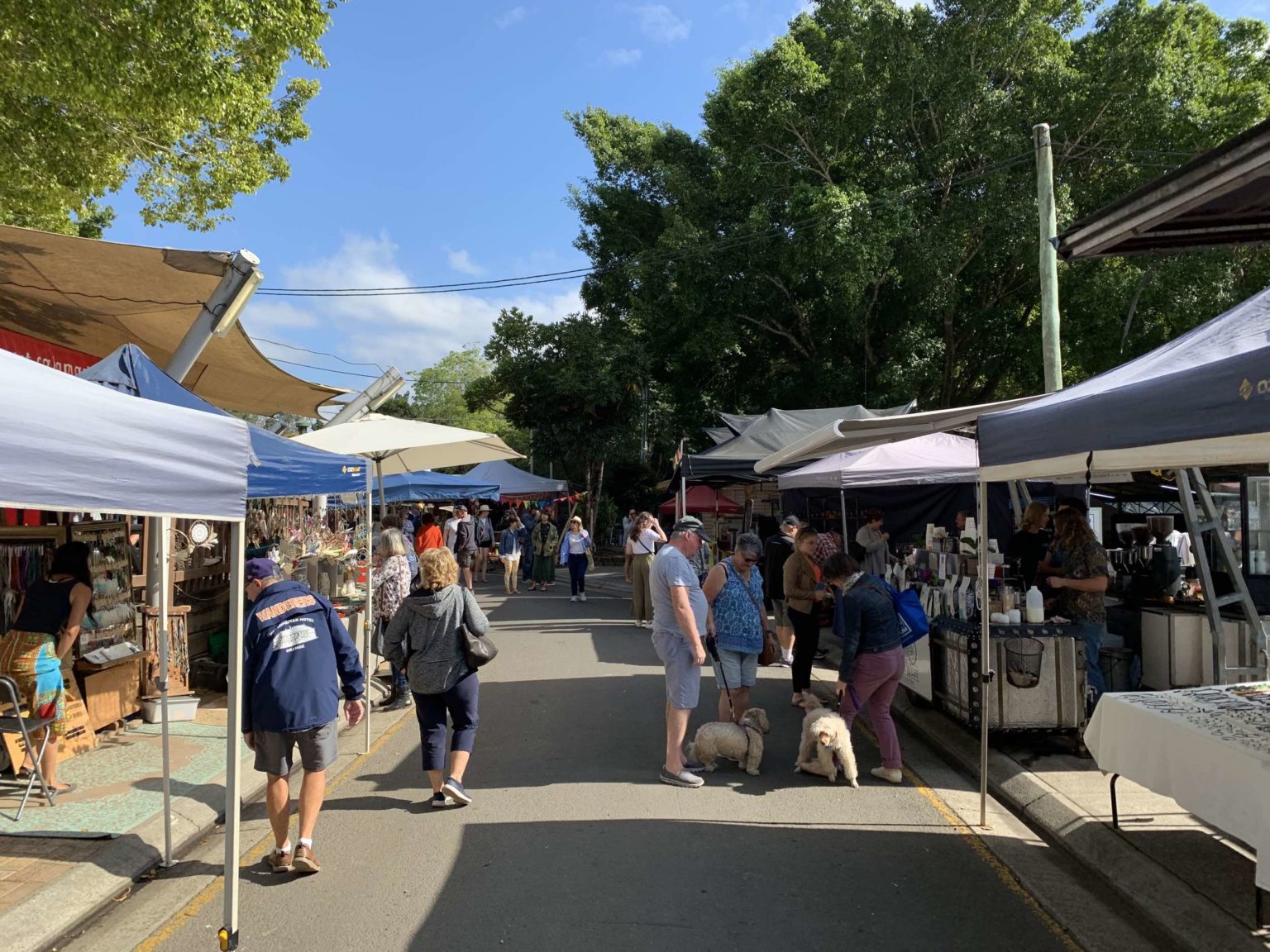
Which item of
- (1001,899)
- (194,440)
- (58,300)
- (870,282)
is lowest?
(1001,899)

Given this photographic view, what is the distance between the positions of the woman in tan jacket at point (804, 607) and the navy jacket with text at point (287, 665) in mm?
4624

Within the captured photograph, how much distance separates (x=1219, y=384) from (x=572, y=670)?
7.88 meters

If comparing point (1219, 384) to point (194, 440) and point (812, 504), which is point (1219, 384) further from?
point (812, 504)

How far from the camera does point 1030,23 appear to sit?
19.3 metres

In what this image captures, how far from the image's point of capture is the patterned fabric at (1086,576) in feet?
22.4

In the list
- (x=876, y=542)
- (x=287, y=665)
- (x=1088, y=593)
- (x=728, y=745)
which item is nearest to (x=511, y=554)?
(x=876, y=542)

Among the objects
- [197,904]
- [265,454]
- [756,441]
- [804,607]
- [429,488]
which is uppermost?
[756,441]

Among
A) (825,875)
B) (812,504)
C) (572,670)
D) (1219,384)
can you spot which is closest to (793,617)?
(572,670)

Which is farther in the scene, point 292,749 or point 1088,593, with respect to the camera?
point 1088,593

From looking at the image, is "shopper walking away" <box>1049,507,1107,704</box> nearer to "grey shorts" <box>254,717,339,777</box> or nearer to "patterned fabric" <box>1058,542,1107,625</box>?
"patterned fabric" <box>1058,542,1107,625</box>

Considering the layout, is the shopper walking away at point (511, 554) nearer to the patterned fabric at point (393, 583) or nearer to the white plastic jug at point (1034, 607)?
the patterned fabric at point (393, 583)

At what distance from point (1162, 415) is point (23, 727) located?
6.19m

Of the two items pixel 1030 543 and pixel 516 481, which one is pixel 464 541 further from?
pixel 516 481

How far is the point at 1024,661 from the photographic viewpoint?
637 centimetres
